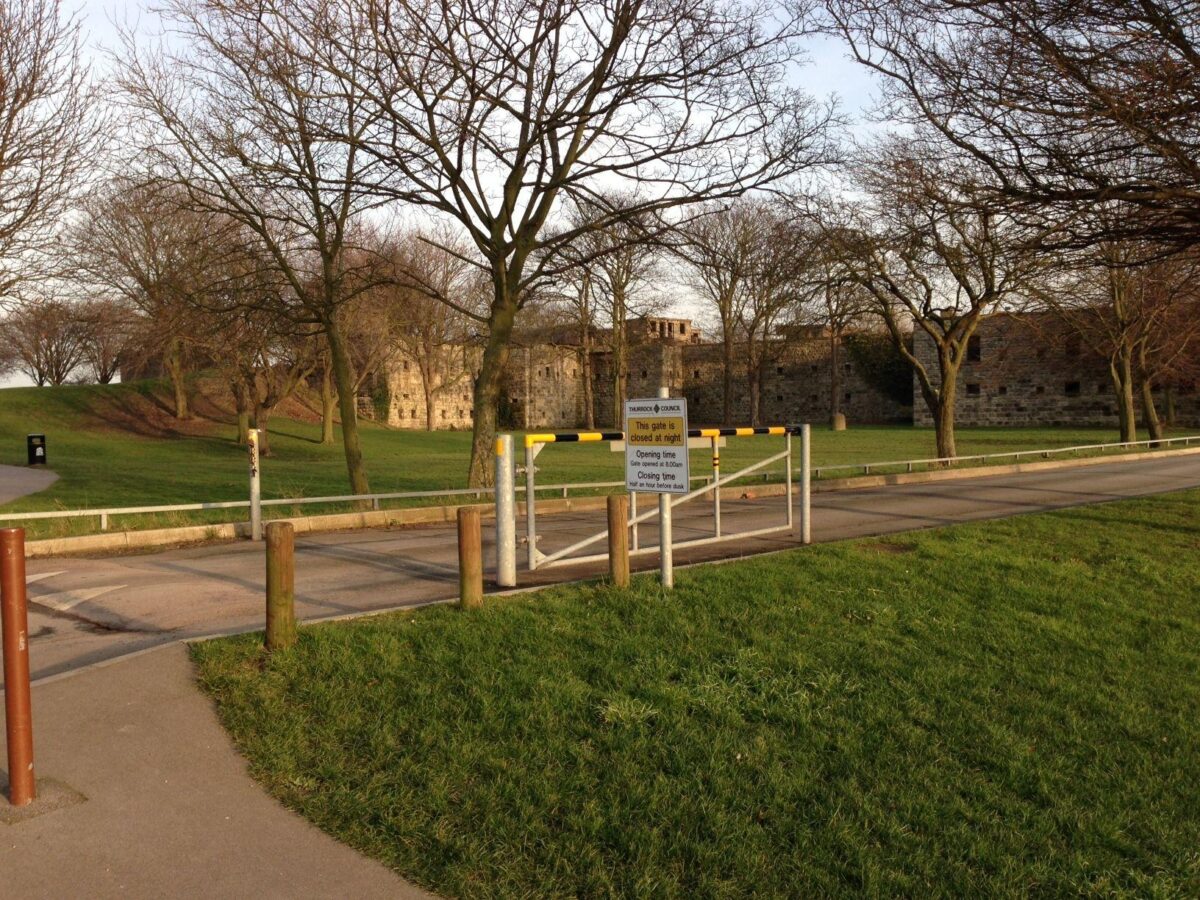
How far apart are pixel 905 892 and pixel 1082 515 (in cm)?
1102

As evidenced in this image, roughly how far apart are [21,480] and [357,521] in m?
12.2

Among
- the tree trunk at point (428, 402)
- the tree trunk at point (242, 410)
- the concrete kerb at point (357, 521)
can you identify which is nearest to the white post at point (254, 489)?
the concrete kerb at point (357, 521)

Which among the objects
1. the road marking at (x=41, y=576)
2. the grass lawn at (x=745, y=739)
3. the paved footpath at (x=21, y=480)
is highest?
the paved footpath at (x=21, y=480)

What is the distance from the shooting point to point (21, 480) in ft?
70.6

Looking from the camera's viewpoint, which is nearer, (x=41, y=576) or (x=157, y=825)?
(x=157, y=825)

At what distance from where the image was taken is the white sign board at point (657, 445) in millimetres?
7523

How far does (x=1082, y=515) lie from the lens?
43.6ft

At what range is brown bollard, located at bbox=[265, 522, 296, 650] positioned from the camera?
6152mm

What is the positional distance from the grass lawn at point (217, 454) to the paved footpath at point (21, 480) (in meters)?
0.35

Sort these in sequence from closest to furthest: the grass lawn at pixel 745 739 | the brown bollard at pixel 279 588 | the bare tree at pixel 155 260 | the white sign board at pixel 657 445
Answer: the grass lawn at pixel 745 739, the brown bollard at pixel 279 588, the white sign board at pixel 657 445, the bare tree at pixel 155 260

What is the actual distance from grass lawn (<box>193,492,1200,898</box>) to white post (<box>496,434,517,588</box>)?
70cm

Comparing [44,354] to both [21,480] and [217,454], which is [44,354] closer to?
[217,454]

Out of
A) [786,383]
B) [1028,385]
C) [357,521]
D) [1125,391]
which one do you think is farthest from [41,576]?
[786,383]

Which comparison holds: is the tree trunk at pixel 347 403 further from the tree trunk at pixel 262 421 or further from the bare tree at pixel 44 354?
the bare tree at pixel 44 354
